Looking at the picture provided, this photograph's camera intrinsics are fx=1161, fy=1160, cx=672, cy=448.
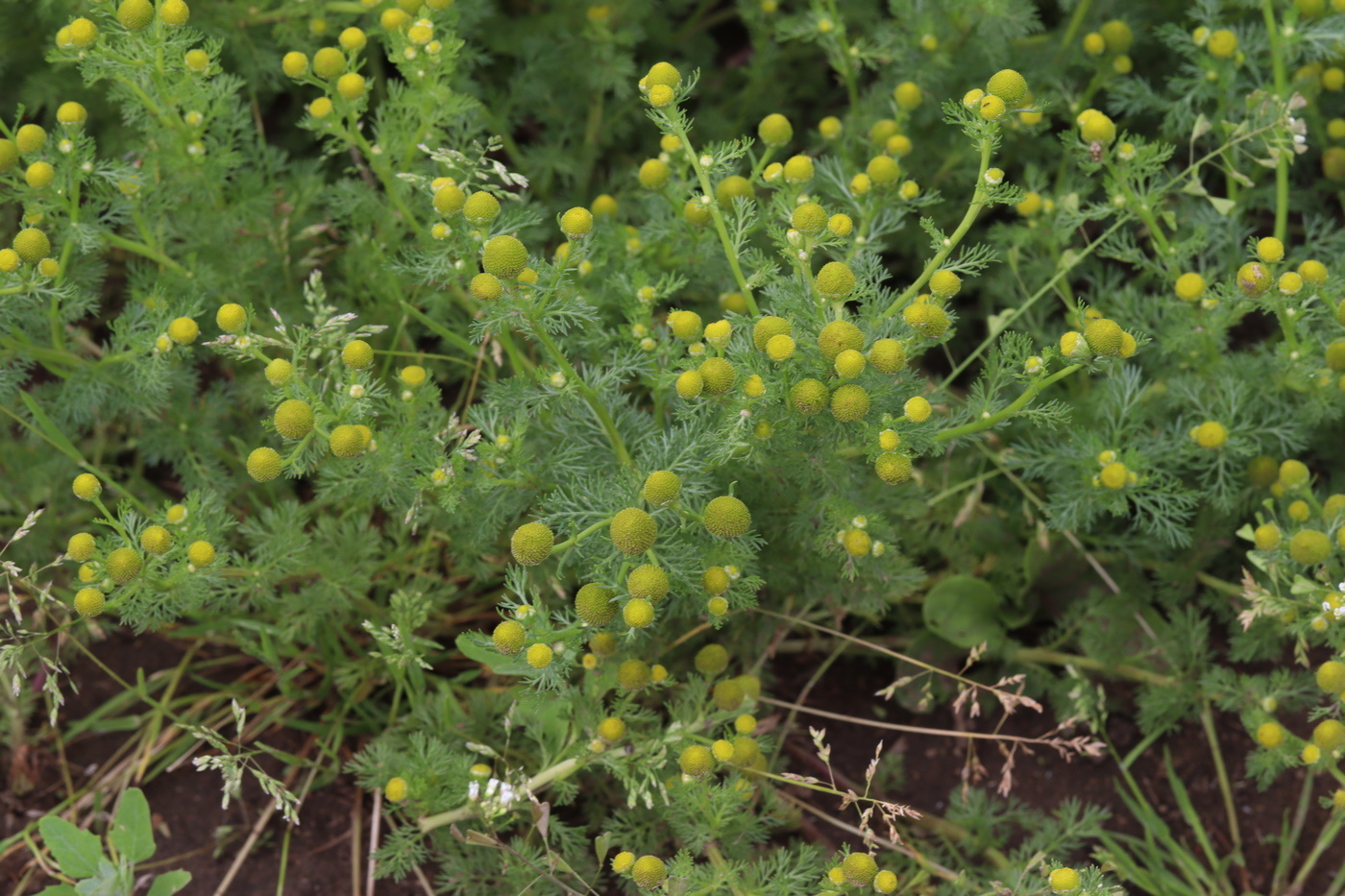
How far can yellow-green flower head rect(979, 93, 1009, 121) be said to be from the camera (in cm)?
219

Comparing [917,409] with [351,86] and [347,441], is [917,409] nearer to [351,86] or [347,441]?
[347,441]

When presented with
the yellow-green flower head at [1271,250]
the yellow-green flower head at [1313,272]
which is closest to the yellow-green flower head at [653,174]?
the yellow-green flower head at [1271,250]

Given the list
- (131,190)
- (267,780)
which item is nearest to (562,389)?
(267,780)

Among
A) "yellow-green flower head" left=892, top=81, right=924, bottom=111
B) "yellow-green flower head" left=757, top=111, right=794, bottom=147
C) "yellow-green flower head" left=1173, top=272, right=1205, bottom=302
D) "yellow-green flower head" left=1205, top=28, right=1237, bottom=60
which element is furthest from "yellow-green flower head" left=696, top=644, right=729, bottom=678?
"yellow-green flower head" left=1205, top=28, right=1237, bottom=60

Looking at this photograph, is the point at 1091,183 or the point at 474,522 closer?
the point at 474,522

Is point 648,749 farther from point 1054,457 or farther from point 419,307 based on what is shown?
point 419,307

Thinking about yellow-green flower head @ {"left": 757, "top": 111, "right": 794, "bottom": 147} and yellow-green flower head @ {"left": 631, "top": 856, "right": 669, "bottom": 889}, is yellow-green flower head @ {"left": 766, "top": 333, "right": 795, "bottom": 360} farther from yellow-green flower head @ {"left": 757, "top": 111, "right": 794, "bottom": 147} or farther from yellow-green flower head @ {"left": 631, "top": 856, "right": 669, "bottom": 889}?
yellow-green flower head @ {"left": 631, "top": 856, "right": 669, "bottom": 889}

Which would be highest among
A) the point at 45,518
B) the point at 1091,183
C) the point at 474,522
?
the point at 1091,183

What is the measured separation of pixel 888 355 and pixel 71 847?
2.06 meters

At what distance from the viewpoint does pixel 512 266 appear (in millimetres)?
2098

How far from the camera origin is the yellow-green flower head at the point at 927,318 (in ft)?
7.21

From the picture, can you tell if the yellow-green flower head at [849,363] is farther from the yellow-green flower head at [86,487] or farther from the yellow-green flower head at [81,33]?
the yellow-green flower head at [81,33]

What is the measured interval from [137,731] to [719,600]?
6.16ft

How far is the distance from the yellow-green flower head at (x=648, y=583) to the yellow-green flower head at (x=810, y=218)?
0.71 m
